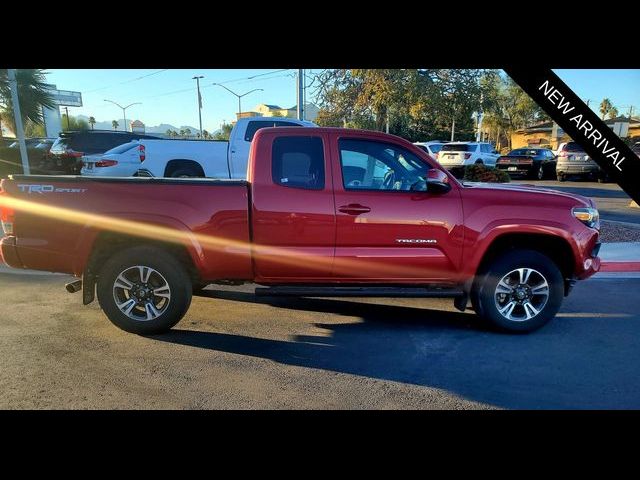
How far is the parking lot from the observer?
124 inches

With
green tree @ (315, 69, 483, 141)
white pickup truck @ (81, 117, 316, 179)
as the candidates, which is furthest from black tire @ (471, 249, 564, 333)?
green tree @ (315, 69, 483, 141)

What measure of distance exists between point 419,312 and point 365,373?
5.38 feet

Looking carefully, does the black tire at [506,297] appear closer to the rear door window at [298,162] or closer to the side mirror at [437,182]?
the side mirror at [437,182]

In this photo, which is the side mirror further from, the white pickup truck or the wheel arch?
the white pickup truck

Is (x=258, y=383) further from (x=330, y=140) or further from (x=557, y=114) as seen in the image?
(x=557, y=114)

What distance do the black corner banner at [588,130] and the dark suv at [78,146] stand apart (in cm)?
1678

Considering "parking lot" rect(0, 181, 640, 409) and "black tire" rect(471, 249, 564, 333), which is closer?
"parking lot" rect(0, 181, 640, 409)

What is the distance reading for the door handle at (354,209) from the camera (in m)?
4.09

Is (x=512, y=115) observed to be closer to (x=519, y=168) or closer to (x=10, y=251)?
(x=519, y=168)

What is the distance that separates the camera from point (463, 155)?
19781 mm

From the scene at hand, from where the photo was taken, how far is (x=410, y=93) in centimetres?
1570

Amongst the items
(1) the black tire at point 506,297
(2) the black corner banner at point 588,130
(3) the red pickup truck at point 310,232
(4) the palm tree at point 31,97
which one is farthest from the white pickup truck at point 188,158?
(4) the palm tree at point 31,97

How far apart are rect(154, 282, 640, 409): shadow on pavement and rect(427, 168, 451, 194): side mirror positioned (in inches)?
58.5

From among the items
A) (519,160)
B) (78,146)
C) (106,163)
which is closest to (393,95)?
(519,160)
